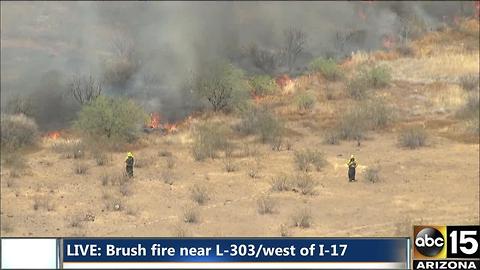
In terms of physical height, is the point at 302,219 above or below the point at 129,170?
below

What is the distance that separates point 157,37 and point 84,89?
8.93 m

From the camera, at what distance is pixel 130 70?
33.9 meters

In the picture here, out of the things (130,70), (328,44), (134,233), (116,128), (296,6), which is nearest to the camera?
(134,233)

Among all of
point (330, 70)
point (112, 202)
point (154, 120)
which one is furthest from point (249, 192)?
point (330, 70)

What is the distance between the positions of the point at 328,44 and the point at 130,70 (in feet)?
44.2

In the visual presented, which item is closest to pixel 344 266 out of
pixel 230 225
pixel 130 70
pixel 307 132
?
pixel 230 225

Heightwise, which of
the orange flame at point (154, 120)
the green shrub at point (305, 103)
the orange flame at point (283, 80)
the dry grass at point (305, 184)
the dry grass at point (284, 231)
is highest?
the orange flame at point (283, 80)

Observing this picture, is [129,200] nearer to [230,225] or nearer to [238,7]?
[230,225]

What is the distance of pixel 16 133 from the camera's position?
2570cm

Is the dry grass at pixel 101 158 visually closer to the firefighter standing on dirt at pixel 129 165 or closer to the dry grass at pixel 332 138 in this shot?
the firefighter standing on dirt at pixel 129 165

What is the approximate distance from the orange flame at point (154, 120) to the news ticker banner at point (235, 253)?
2011 cm

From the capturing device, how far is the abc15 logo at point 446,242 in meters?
7.90

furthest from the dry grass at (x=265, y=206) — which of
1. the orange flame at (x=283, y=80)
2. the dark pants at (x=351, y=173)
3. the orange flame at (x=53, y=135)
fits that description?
the orange flame at (x=283, y=80)

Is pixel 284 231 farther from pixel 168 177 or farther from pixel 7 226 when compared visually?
pixel 7 226
